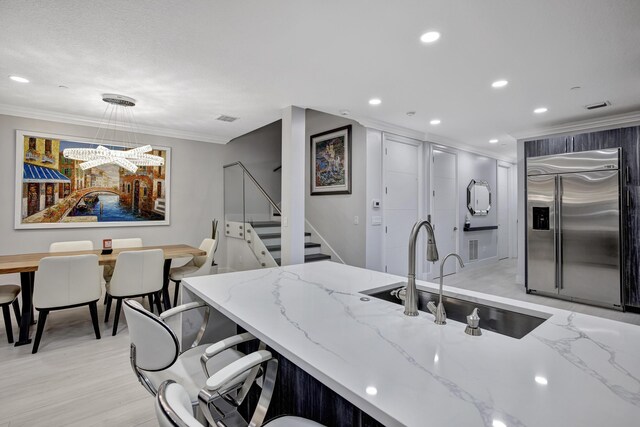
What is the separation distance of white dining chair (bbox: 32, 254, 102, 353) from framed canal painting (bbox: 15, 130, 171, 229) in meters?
1.85

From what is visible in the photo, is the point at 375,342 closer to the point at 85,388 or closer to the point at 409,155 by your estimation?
the point at 85,388

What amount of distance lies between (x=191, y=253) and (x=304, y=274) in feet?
7.39

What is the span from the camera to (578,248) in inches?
170

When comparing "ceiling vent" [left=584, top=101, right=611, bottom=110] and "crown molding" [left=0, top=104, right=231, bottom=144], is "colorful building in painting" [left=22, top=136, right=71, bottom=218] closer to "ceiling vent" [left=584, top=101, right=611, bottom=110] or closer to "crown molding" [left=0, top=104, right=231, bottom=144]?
"crown molding" [left=0, top=104, right=231, bottom=144]

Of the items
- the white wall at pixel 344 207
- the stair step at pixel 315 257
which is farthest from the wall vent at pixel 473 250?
the stair step at pixel 315 257

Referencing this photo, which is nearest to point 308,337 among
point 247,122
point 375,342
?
point 375,342

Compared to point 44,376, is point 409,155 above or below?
above

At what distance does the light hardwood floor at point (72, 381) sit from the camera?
199 cm

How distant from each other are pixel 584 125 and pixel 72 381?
6.64m

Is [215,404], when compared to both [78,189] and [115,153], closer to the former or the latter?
[115,153]

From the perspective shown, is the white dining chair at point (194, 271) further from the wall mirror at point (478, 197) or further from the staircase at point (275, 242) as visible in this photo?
the wall mirror at point (478, 197)

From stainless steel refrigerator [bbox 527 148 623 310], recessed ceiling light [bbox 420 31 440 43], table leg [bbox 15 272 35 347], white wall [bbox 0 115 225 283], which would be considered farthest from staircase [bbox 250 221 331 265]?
stainless steel refrigerator [bbox 527 148 623 310]

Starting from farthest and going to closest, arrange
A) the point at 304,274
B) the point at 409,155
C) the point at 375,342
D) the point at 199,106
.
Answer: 1. the point at 409,155
2. the point at 199,106
3. the point at 304,274
4. the point at 375,342

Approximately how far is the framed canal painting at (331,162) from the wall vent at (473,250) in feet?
11.0
